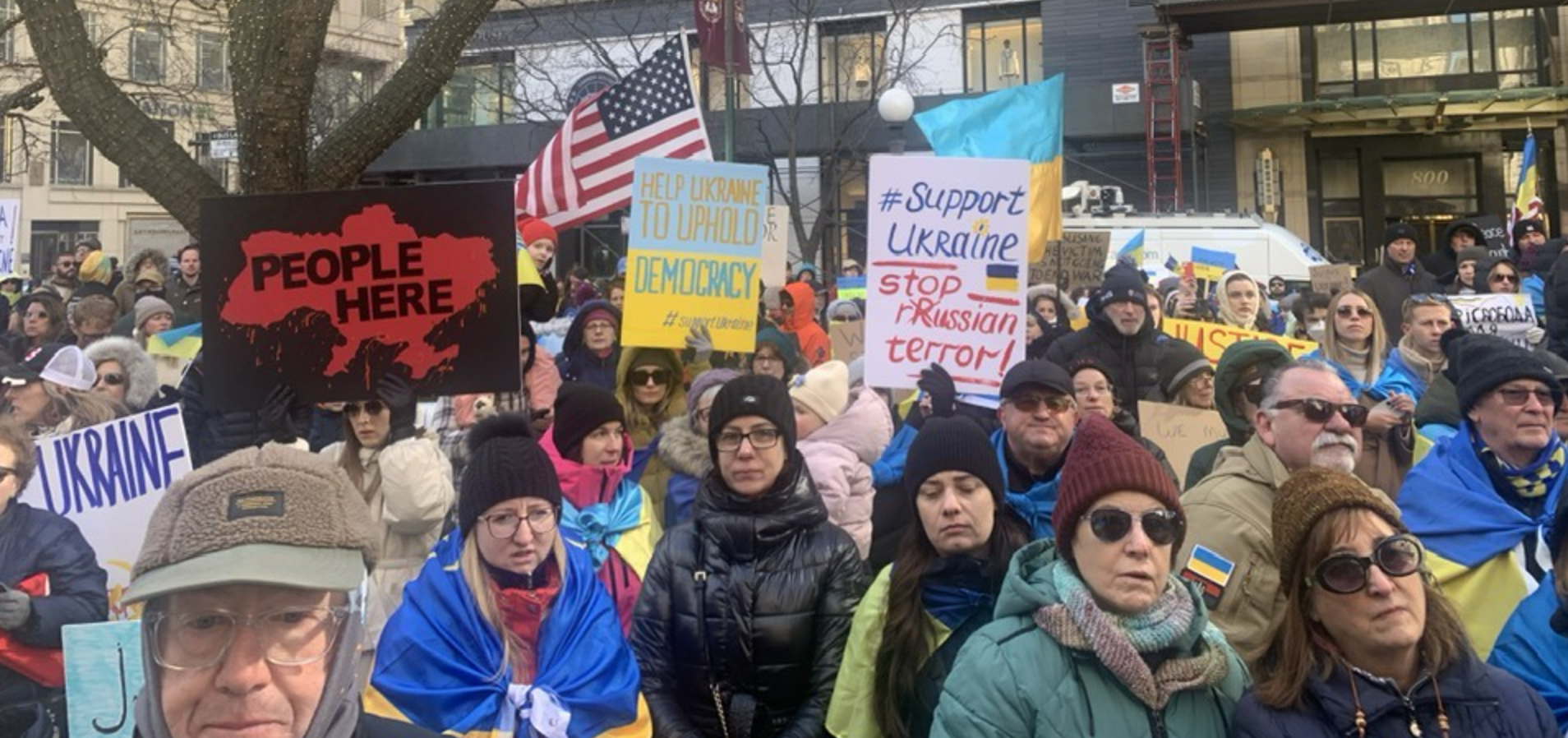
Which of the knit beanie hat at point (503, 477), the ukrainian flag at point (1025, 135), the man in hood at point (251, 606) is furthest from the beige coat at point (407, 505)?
the ukrainian flag at point (1025, 135)

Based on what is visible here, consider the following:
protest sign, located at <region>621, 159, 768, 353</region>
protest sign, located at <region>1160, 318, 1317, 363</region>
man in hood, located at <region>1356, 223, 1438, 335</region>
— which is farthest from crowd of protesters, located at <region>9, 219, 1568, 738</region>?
man in hood, located at <region>1356, 223, 1438, 335</region>

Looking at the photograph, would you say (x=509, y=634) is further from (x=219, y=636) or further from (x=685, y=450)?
(x=685, y=450)

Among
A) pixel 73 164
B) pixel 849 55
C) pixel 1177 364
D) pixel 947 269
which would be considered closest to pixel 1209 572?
pixel 947 269

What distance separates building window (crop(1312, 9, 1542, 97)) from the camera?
24.5 metres

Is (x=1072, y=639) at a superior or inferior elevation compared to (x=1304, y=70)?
inferior

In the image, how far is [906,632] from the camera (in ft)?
10.5

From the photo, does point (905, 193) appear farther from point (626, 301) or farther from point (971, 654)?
point (971, 654)

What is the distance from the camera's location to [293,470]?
1789mm

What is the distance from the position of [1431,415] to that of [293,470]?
440cm

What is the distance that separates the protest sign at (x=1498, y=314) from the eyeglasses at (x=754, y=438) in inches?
232

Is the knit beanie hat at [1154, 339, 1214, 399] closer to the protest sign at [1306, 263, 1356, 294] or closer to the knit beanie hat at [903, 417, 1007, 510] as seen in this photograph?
the knit beanie hat at [903, 417, 1007, 510]

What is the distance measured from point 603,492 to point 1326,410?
2.40 metres

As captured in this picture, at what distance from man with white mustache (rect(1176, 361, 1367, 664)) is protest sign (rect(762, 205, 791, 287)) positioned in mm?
6714

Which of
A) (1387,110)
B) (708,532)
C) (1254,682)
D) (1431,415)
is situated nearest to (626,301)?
(708,532)
